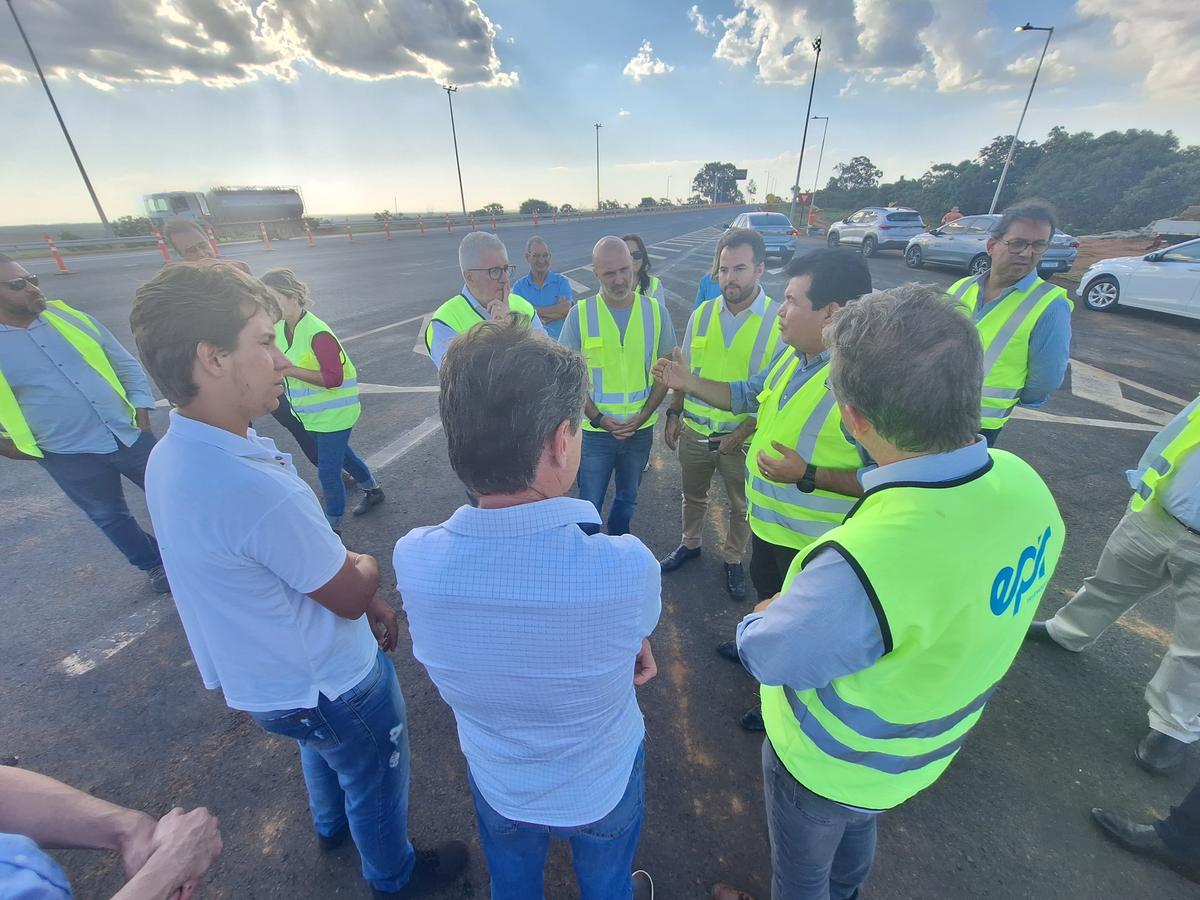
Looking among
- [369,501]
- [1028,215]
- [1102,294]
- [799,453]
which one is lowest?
[369,501]

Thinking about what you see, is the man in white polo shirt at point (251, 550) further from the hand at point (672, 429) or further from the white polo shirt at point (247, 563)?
the hand at point (672, 429)

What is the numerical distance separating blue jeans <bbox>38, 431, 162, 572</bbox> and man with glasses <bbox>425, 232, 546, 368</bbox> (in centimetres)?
204

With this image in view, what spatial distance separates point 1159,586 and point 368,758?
11.8 feet

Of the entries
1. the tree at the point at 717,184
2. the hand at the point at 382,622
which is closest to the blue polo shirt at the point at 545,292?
the hand at the point at 382,622

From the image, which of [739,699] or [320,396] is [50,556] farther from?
[739,699]

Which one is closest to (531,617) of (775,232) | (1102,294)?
(1102,294)

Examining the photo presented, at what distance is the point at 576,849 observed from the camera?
52.4 inches

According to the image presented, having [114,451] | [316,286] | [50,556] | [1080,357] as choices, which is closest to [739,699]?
[114,451]

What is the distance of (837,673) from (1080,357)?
395 inches

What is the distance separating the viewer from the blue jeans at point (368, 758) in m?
1.52

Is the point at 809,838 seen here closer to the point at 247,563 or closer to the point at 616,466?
the point at 247,563

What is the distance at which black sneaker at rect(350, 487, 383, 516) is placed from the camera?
13.6 ft

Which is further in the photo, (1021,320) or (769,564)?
(1021,320)

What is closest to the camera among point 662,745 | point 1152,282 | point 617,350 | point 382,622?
point 382,622
